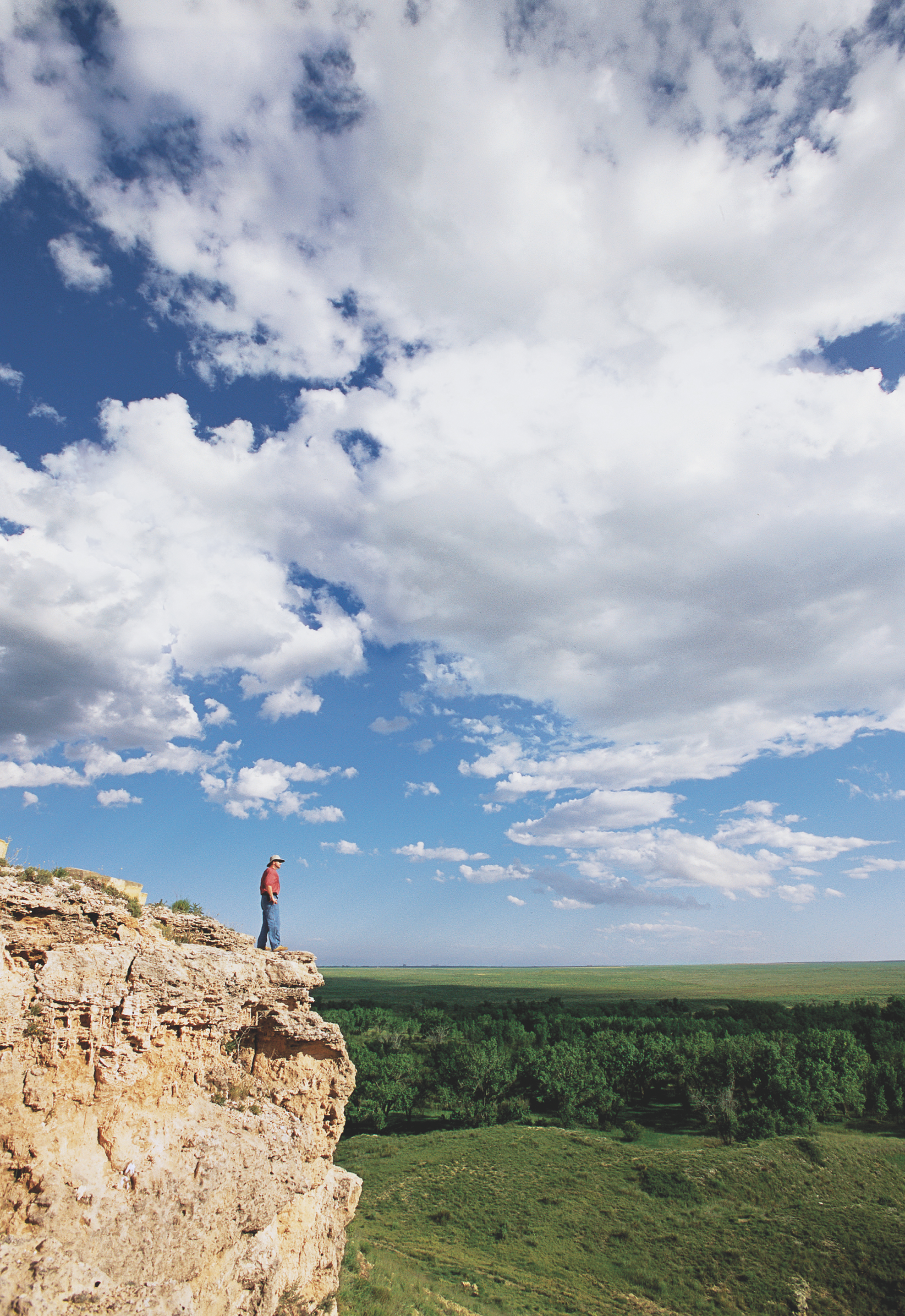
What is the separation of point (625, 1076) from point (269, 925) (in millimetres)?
68332

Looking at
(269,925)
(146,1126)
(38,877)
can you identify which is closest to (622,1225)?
(269,925)

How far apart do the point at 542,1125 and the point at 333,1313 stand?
56.8 metres

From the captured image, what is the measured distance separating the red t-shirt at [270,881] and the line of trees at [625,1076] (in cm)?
5438

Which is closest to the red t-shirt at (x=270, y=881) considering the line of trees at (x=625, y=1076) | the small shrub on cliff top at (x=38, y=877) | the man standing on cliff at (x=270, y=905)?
the man standing on cliff at (x=270, y=905)

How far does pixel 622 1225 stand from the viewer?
1519 inches

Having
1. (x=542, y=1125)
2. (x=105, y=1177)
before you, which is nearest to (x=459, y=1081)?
(x=542, y=1125)

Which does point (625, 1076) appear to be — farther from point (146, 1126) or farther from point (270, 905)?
point (146, 1126)

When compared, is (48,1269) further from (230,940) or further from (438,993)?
(438,993)

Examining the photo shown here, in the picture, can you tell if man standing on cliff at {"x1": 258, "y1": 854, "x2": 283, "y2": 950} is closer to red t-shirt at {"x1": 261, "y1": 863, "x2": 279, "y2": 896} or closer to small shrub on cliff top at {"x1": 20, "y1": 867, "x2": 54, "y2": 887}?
red t-shirt at {"x1": 261, "y1": 863, "x2": 279, "y2": 896}

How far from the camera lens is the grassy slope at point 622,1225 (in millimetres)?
29906

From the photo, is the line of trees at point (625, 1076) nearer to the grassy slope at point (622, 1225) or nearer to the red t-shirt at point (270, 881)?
the grassy slope at point (622, 1225)

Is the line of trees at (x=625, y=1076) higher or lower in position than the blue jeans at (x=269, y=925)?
lower

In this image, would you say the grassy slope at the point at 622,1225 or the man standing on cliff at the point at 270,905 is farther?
the grassy slope at the point at 622,1225

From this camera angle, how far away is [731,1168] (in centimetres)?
4584
